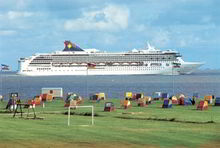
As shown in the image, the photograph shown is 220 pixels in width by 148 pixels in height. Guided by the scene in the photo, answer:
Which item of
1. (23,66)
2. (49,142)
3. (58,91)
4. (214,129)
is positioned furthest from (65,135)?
(23,66)

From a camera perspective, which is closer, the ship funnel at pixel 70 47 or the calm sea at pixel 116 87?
the calm sea at pixel 116 87

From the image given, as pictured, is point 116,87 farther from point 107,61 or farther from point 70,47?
point 70,47

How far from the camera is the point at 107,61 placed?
158 m

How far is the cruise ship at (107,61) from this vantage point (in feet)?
516

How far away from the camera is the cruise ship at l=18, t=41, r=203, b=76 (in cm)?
15725

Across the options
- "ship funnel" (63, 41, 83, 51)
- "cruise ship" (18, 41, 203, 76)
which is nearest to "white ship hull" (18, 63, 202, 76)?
"cruise ship" (18, 41, 203, 76)

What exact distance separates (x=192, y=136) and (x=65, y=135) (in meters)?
4.38

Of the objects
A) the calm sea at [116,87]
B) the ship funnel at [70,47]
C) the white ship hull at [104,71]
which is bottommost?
the calm sea at [116,87]

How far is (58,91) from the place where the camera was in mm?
57531

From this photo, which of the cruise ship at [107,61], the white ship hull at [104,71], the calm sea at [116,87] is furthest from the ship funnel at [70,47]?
the calm sea at [116,87]

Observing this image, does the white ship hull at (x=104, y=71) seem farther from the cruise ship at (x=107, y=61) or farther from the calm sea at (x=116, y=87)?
the calm sea at (x=116, y=87)

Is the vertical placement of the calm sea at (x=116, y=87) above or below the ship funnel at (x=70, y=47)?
below

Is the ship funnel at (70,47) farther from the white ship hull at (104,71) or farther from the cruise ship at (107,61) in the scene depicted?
the white ship hull at (104,71)

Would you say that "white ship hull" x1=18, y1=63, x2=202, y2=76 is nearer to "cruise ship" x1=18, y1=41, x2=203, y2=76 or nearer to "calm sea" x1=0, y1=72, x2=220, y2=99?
"cruise ship" x1=18, y1=41, x2=203, y2=76
